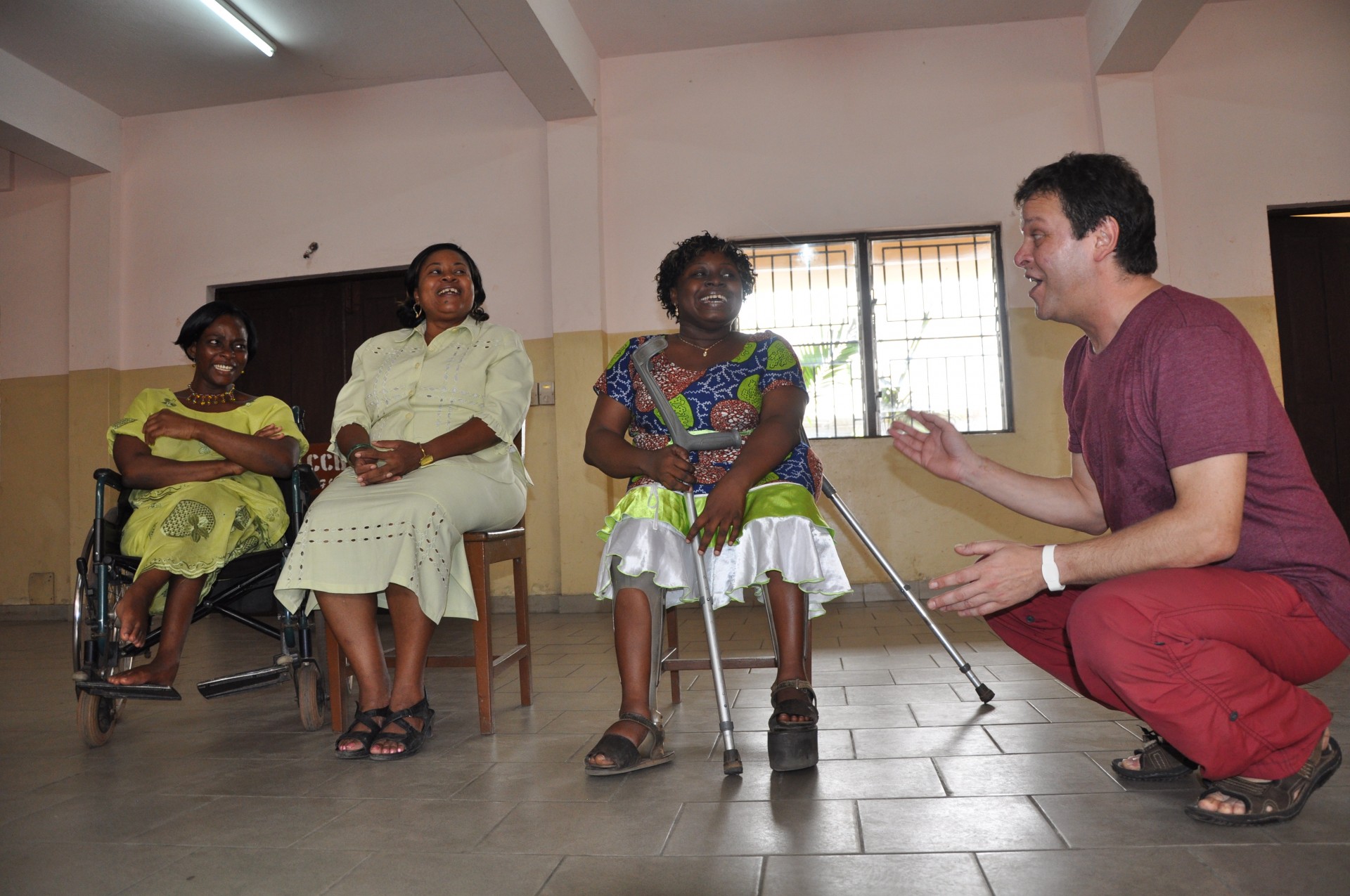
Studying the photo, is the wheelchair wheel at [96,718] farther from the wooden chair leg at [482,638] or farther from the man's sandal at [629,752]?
the man's sandal at [629,752]

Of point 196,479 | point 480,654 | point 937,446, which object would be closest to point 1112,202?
point 937,446

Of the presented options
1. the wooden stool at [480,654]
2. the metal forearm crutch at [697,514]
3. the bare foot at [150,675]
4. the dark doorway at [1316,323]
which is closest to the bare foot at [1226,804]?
the metal forearm crutch at [697,514]

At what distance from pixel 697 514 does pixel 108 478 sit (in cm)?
174

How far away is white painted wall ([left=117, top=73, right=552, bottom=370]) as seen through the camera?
610 centimetres

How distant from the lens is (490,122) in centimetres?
616

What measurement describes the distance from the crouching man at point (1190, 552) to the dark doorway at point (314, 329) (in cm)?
533

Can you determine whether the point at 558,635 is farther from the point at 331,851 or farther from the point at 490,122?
A: the point at 490,122

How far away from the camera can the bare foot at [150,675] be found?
253cm

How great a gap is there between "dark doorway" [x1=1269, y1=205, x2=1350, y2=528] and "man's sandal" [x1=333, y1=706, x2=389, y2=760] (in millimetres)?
5490

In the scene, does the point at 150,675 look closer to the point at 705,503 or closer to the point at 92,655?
the point at 92,655

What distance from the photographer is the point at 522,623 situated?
9.90 ft

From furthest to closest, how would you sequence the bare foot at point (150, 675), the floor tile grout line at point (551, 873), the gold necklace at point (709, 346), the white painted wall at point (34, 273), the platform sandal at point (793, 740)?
the white painted wall at point (34, 273) < the gold necklace at point (709, 346) < the bare foot at point (150, 675) < the platform sandal at point (793, 740) < the floor tile grout line at point (551, 873)

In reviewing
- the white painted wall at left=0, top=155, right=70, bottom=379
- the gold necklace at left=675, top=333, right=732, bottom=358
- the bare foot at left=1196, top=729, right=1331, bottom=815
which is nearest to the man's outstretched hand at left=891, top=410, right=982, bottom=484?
the gold necklace at left=675, top=333, right=732, bottom=358

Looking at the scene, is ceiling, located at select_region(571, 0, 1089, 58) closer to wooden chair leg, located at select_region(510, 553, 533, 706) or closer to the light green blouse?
the light green blouse
